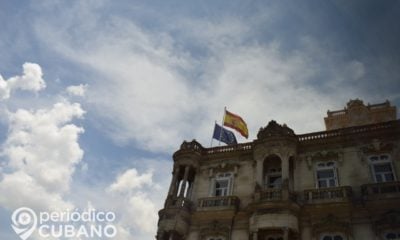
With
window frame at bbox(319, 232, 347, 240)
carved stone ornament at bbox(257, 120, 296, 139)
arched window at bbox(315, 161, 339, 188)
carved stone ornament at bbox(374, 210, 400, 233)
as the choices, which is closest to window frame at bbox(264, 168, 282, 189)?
carved stone ornament at bbox(257, 120, 296, 139)

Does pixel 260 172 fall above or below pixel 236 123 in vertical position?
below

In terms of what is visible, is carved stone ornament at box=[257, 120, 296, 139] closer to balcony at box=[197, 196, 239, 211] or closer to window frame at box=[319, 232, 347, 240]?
balcony at box=[197, 196, 239, 211]

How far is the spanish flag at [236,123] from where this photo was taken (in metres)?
31.4

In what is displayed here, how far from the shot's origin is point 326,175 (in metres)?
→ 24.4

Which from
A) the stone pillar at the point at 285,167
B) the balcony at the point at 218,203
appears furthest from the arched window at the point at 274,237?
the stone pillar at the point at 285,167

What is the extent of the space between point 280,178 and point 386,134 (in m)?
7.82

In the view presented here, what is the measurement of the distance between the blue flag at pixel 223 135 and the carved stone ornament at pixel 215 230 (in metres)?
8.39

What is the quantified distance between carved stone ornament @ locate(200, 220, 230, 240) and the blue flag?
8.39 metres

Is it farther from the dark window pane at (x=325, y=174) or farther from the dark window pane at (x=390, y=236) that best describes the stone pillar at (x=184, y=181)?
the dark window pane at (x=390, y=236)

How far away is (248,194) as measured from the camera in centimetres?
2538

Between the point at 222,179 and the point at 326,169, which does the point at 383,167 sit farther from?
the point at 222,179

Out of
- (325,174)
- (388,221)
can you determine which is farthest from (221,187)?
(388,221)

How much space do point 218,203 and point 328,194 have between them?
7529mm

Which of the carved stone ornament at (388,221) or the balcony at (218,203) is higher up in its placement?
the balcony at (218,203)
